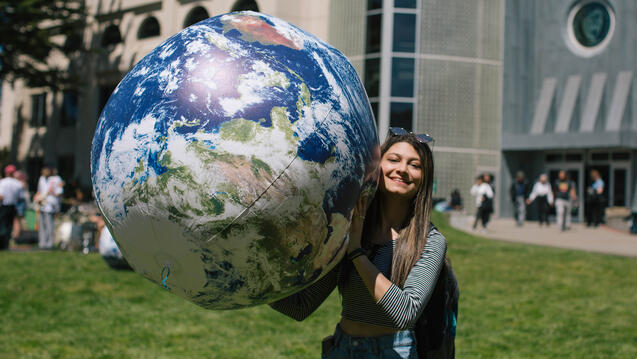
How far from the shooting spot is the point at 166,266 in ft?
7.86

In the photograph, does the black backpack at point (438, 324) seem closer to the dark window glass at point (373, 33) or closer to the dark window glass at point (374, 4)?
the dark window glass at point (373, 33)

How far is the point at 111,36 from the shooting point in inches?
1357

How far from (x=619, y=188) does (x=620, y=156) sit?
1.28 meters

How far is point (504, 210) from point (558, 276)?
60.3 ft

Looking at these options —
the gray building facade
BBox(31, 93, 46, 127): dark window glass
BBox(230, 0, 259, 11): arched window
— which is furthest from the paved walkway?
BBox(31, 93, 46, 127): dark window glass

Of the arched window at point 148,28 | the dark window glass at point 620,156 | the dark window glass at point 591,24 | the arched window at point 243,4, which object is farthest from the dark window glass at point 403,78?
the arched window at point 148,28

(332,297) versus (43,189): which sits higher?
(43,189)

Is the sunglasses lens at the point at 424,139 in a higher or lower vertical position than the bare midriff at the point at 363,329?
higher

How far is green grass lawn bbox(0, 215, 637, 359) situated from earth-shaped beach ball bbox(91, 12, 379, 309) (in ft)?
13.4

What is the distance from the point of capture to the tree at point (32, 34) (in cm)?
2317

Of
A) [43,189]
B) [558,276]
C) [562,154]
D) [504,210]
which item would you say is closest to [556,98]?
[562,154]

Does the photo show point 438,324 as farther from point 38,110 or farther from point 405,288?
point 38,110

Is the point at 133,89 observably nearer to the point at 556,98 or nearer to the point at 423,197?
the point at 423,197

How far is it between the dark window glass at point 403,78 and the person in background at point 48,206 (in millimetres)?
15874
